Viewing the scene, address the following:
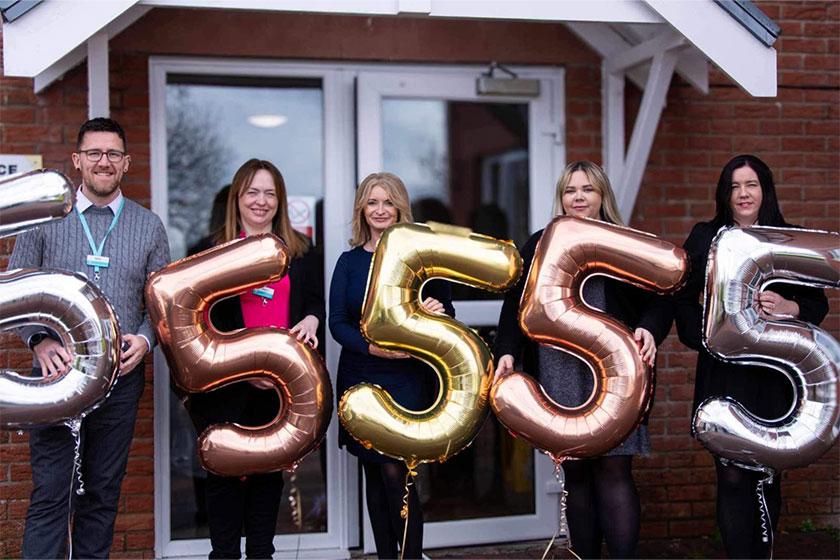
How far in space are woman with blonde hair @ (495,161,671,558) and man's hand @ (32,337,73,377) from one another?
4.51ft

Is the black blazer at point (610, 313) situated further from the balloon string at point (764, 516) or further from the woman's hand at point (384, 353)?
the balloon string at point (764, 516)

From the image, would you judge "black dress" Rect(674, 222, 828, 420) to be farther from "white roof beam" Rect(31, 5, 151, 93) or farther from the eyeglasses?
"white roof beam" Rect(31, 5, 151, 93)

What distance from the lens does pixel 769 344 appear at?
10.1 feet

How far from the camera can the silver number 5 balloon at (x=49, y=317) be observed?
293cm

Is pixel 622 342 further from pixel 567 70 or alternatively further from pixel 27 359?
pixel 27 359

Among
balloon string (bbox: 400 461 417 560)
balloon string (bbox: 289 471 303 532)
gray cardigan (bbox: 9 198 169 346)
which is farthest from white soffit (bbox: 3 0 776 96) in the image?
balloon string (bbox: 289 471 303 532)

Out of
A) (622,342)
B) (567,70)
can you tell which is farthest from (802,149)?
(622,342)

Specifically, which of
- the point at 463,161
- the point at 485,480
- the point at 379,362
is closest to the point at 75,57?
the point at 379,362

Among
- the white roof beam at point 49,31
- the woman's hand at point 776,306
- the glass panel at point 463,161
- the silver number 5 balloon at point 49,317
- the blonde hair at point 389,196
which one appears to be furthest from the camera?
the glass panel at point 463,161

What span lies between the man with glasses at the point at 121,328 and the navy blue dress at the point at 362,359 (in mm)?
632

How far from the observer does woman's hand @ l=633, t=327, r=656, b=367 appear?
3.15m

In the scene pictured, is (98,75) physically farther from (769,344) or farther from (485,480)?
(769,344)

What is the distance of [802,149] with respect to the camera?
15.0ft

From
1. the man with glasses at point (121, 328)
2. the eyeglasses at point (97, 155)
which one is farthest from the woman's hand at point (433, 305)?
the eyeglasses at point (97, 155)
